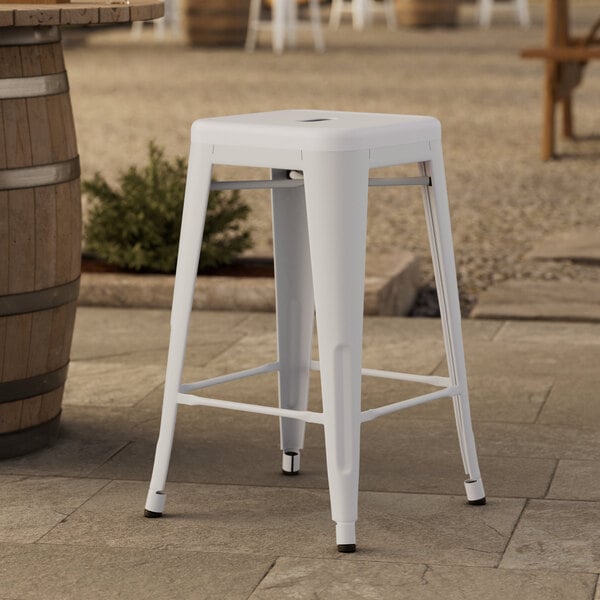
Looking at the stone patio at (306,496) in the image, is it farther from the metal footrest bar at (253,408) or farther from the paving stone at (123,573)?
the metal footrest bar at (253,408)

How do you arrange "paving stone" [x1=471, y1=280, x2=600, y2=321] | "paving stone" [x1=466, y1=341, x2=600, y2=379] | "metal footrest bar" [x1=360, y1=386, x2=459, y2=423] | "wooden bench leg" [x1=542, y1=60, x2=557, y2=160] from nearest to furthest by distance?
1. "metal footrest bar" [x1=360, y1=386, x2=459, y2=423]
2. "paving stone" [x1=466, y1=341, x2=600, y2=379]
3. "paving stone" [x1=471, y1=280, x2=600, y2=321]
4. "wooden bench leg" [x1=542, y1=60, x2=557, y2=160]

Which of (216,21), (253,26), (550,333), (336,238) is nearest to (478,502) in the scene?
(336,238)

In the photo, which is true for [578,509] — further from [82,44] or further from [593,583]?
[82,44]

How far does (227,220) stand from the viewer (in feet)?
15.9

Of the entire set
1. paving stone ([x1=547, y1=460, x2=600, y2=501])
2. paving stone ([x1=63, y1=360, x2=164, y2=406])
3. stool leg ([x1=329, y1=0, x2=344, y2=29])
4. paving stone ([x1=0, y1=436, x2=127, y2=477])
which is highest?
paving stone ([x1=547, y1=460, x2=600, y2=501])

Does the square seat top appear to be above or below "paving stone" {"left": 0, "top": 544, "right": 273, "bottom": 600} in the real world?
above

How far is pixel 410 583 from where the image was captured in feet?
8.10

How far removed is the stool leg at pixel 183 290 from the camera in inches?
107

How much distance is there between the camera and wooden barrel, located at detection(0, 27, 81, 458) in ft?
9.84

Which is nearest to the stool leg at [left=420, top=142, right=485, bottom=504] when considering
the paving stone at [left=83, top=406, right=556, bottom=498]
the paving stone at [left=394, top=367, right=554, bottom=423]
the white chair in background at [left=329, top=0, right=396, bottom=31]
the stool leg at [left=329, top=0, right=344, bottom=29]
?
the paving stone at [left=83, top=406, right=556, bottom=498]

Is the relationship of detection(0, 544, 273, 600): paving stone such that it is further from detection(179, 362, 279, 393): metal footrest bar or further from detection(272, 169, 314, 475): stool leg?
detection(272, 169, 314, 475): stool leg

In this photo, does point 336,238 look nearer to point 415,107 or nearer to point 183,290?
A: point 183,290

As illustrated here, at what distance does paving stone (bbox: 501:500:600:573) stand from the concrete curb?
5.86 feet

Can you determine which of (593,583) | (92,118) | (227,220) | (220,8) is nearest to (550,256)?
(227,220)
